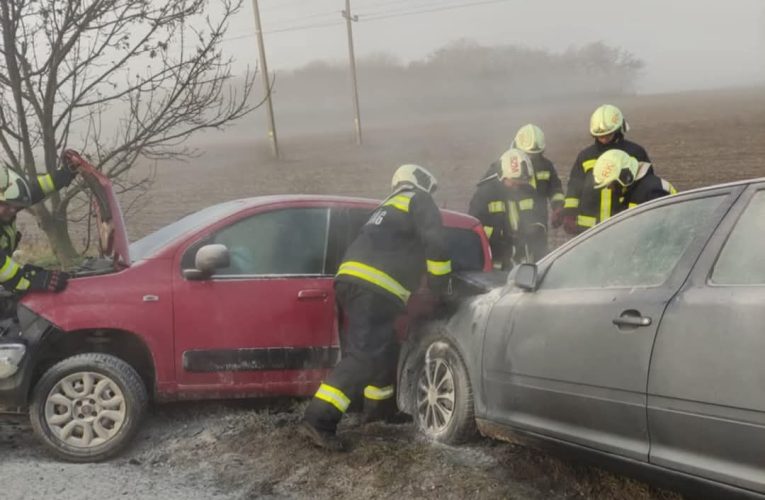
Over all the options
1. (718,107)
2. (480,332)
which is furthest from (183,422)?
(718,107)

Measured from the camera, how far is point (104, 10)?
8469 millimetres

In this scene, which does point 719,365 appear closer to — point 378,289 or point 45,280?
point 378,289

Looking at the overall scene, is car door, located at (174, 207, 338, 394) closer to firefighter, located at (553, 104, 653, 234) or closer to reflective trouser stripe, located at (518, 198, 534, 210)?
firefighter, located at (553, 104, 653, 234)

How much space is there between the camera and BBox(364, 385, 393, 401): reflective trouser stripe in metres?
4.68

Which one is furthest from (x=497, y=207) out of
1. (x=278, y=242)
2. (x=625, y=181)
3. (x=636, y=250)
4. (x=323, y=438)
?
(x=636, y=250)

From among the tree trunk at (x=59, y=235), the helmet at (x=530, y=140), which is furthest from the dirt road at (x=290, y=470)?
the tree trunk at (x=59, y=235)

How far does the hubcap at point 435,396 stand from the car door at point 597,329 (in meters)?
0.42

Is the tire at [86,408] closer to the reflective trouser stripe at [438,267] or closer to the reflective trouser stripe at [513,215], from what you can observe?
the reflective trouser stripe at [438,267]

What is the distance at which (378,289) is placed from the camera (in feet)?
14.6

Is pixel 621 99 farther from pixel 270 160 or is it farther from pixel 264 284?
pixel 264 284

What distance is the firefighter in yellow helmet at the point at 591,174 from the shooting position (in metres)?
5.76

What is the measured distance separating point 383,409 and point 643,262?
2142 millimetres

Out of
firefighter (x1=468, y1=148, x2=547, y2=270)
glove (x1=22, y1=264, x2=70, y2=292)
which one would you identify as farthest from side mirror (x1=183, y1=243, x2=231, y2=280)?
firefighter (x1=468, y1=148, x2=547, y2=270)

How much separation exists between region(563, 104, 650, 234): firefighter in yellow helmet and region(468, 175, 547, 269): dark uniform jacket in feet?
1.10
